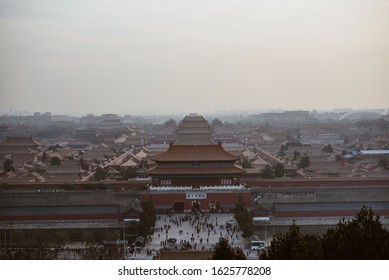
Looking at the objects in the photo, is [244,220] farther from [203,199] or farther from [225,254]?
[225,254]

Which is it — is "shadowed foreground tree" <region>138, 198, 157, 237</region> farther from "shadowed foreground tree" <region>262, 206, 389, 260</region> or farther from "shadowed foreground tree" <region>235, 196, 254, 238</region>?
"shadowed foreground tree" <region>262, 206, 389, 260</region>

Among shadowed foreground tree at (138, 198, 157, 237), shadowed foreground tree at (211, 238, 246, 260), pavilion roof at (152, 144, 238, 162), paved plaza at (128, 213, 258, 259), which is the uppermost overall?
pavilion roof at (152, 144, 238, 162)

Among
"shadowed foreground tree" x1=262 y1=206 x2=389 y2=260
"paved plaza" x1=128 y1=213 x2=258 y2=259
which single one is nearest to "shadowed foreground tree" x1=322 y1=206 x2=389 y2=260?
"shadowed foreground tree" x1=262 y1=206 x2=389 y2=260

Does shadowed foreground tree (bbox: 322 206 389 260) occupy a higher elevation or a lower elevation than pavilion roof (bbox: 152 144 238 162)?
lower

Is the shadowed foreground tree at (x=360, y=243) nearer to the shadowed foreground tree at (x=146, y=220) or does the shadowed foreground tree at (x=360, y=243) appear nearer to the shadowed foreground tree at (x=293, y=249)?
the shadowed foreground tree at (x=293, y=249)

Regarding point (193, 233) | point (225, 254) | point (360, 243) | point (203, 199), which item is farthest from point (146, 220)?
point (360, 243)

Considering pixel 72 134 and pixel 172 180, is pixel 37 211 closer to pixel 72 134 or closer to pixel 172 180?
pixel 172 180
